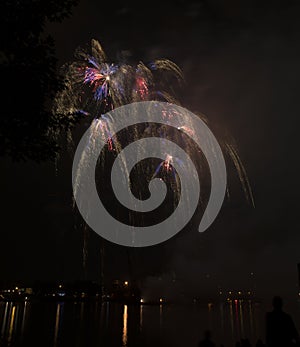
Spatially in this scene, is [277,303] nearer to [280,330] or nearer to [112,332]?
[280,330]

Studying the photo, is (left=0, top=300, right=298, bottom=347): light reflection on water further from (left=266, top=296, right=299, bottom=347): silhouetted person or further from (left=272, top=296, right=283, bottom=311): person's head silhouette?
(left=272, top=296, right=283, bottom=311): person's head silhouette

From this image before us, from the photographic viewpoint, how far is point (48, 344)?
40656 millimetres

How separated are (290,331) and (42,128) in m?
8.90

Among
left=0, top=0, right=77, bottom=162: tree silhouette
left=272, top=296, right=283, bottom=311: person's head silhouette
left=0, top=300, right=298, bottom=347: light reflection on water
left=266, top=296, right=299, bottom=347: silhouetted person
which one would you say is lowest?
left=0, top=300, right=298, bottom=347: light reflection on water

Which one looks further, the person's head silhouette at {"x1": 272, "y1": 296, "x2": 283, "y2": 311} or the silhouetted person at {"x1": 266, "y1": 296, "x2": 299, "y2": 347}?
the person's head silhouette at {"x1": 272, "y1": 296, "x2": 283, "y2": 311}

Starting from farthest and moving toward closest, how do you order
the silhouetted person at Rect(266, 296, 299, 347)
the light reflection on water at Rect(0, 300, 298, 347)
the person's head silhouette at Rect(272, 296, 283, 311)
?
the light reflection on water at Rect(0, 300, 298, 347) → the person's head silhouette at Rect(272, 296, 283, 311) → the silhouetted person at Rect(266, 296, 299, 347)

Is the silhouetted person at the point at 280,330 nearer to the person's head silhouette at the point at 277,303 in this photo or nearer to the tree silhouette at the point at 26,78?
the person's head silhouette at the point at 277,303

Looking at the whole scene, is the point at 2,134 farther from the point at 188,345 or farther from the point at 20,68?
the point at 188,345

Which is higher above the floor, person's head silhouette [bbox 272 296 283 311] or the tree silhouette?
the tree silhouette

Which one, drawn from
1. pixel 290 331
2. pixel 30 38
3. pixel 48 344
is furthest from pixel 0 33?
pixel 48 344

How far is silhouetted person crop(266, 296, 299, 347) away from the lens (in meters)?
8.26

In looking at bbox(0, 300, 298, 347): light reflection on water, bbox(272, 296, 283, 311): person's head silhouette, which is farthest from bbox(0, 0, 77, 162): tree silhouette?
bbox(0, 300, 298, 347): light reflection on water

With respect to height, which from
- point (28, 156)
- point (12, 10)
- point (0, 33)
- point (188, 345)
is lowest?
point (188, 345)

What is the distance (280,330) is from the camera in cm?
830
